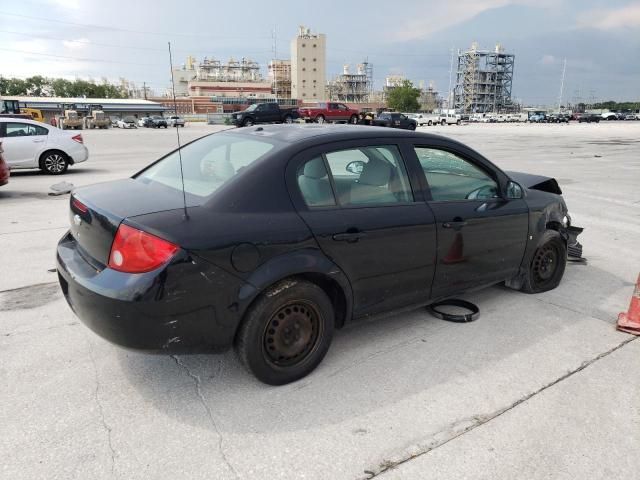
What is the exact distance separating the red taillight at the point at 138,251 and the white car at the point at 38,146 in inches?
426

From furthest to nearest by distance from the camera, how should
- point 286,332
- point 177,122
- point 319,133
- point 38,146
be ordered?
point 38,146, point 319,133, point 286,332, point 177,122

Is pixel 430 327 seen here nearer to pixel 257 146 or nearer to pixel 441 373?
pixel 441 373

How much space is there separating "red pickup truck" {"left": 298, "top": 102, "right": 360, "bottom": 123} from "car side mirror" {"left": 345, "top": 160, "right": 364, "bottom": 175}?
1525 inches

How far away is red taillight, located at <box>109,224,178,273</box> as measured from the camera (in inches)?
99.3

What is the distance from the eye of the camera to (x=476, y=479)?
89.9 inches

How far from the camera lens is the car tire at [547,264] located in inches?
177

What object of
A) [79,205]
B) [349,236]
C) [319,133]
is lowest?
[349,236]

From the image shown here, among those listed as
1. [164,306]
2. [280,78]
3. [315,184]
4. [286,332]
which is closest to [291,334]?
[286,332]

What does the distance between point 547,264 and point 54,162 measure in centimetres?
1173

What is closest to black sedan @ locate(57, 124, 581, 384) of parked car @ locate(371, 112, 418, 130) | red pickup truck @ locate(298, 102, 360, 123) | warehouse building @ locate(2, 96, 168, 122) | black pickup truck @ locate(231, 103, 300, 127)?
black pickup truck @ locate(231, 103, 300, 127)

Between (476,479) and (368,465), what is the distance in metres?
0.50

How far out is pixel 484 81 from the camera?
543ft

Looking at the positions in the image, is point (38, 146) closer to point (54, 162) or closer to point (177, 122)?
point (54, 162)

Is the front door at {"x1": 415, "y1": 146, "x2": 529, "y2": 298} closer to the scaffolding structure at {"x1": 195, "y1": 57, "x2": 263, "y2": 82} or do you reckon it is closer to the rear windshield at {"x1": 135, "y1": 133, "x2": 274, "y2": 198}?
the rear windshield at {"x1": 135, "y1": 133, "x2": 274, "y2": 198}
